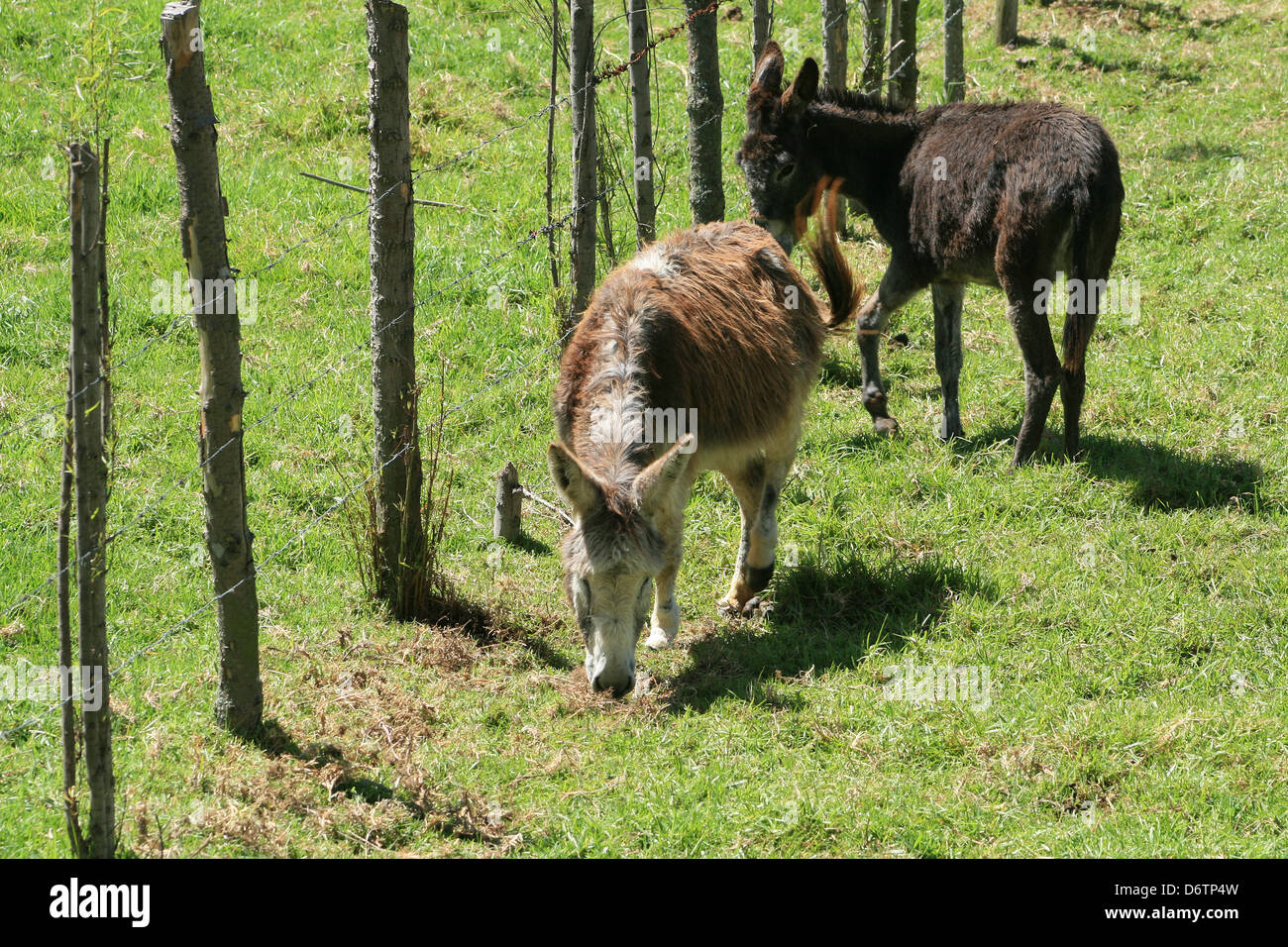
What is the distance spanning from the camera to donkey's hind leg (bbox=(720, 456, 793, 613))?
6551 millimetres

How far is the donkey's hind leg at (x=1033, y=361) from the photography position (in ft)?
23.9

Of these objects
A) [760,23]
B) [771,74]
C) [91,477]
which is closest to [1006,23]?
[760,23]

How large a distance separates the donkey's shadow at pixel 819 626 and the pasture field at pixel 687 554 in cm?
2

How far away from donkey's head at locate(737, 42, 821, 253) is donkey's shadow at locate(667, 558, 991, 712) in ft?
9.78

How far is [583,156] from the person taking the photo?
744 centimetres

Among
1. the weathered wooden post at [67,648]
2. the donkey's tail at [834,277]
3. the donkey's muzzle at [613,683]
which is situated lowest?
the donkey's muzzle at [613,683]

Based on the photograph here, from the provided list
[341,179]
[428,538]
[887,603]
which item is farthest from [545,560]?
[341,179]

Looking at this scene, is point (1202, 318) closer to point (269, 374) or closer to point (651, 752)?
point (651, 752)

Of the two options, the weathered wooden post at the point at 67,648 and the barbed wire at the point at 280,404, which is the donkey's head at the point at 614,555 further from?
the weathered wooden post at the point at 67,648

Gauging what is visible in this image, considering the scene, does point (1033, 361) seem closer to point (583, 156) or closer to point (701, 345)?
point (701, 345)

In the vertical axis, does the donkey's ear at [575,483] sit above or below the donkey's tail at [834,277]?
below

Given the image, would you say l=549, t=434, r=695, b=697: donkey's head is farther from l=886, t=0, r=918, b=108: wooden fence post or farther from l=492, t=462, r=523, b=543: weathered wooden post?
l=886, t=0, r=918, b=108: wooden fence post

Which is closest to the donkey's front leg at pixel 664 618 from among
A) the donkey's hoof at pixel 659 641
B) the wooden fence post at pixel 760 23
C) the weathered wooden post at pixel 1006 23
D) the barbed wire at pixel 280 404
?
the donkey's hoof at pixel 659 641

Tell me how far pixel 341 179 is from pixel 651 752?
7.29 meters
